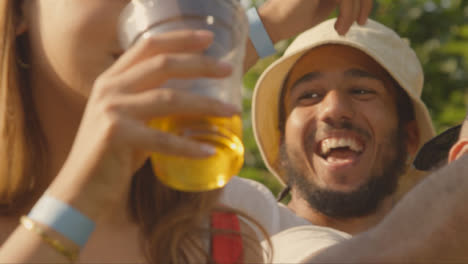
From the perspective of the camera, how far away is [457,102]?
5145mm

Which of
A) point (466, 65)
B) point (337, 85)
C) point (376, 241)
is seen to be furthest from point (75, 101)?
point (466, 65)

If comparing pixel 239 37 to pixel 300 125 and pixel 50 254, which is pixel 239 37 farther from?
pixel 300 125

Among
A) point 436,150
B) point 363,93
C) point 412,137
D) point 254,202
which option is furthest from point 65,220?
point 412,137

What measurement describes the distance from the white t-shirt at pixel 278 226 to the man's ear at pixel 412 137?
1.91 meters

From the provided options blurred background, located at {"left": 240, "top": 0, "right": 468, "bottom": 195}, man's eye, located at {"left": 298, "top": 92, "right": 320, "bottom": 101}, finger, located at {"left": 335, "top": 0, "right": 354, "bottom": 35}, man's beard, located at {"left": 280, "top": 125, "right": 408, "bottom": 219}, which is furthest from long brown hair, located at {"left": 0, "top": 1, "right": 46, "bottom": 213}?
blurred background, located at {"left": 240, "top": 0, "right": 468, "bottom": 195}

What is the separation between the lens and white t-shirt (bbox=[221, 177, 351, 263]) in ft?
4.85

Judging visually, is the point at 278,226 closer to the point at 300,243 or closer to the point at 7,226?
the point at 300,243

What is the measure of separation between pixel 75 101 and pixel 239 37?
558mm

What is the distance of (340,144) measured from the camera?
3625mm

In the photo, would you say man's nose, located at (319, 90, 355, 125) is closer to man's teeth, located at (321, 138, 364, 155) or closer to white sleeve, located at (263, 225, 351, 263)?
man's teeth, located at (321, 138, 364, 155)

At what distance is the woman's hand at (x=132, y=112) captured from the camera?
0.97 metres

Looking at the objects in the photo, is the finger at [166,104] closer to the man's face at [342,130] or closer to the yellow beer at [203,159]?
the yellow beer at [203,159]

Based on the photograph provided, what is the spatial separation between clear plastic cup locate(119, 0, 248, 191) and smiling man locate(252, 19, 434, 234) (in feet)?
7.90

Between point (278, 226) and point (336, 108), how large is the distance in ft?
5.81
